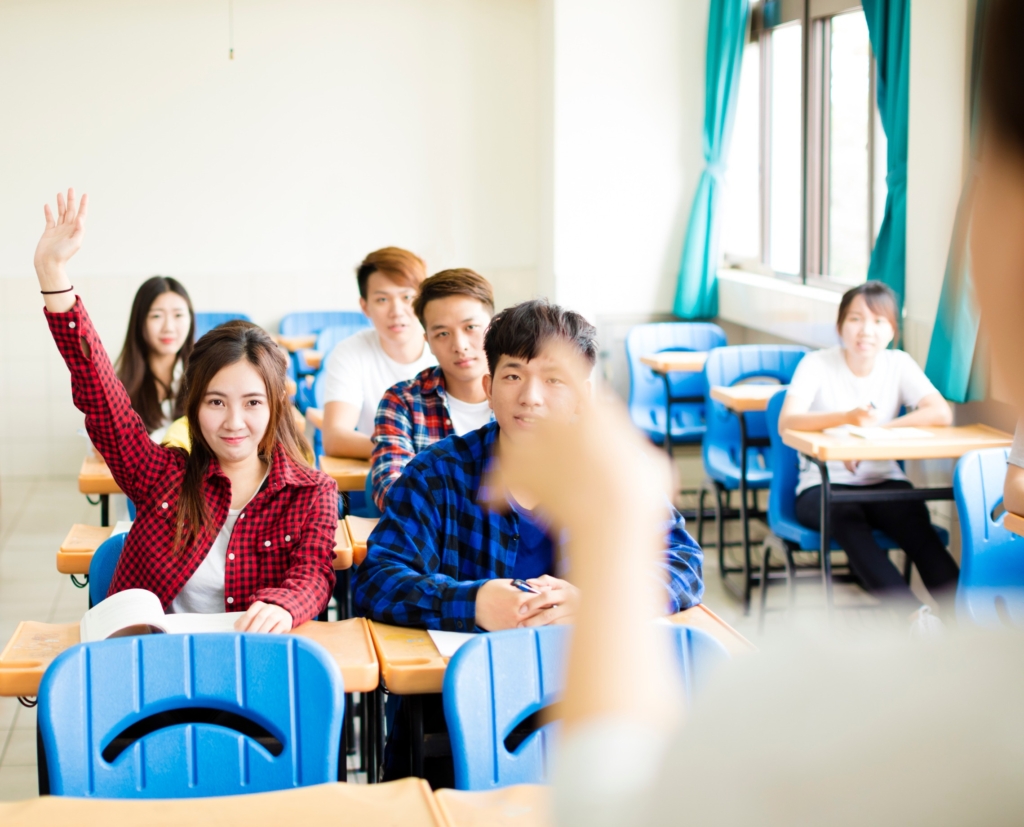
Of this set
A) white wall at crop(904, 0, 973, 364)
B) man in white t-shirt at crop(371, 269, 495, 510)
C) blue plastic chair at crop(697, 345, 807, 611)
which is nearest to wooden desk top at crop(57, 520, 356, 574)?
man in white t-shirt at crop(371, 269, 495, 510)

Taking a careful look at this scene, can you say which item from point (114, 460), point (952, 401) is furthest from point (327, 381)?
point (952, 401)

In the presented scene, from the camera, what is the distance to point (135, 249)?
6.36 meters

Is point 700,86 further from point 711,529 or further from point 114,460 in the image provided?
point 114,460

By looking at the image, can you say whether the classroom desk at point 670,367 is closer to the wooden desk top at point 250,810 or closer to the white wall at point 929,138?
the white wall at point 929,138

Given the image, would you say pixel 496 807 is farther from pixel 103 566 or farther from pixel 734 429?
pixel 734 429

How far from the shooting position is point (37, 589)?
14.8 feet

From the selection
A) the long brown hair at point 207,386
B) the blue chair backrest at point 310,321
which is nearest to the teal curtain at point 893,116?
the long brown hair at point 207,386

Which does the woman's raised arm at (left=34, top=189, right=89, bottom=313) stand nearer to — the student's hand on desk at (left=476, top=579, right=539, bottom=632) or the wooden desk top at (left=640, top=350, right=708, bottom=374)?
the student's hand on desk at (left=476, top=579, right=539, bottom=632)

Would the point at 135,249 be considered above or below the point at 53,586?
above

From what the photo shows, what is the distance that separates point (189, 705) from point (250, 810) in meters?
0.29

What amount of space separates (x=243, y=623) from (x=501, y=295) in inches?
200

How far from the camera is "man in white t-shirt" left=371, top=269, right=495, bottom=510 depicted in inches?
118

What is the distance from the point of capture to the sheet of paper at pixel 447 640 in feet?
5.95

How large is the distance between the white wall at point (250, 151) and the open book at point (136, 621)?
4.82 m
